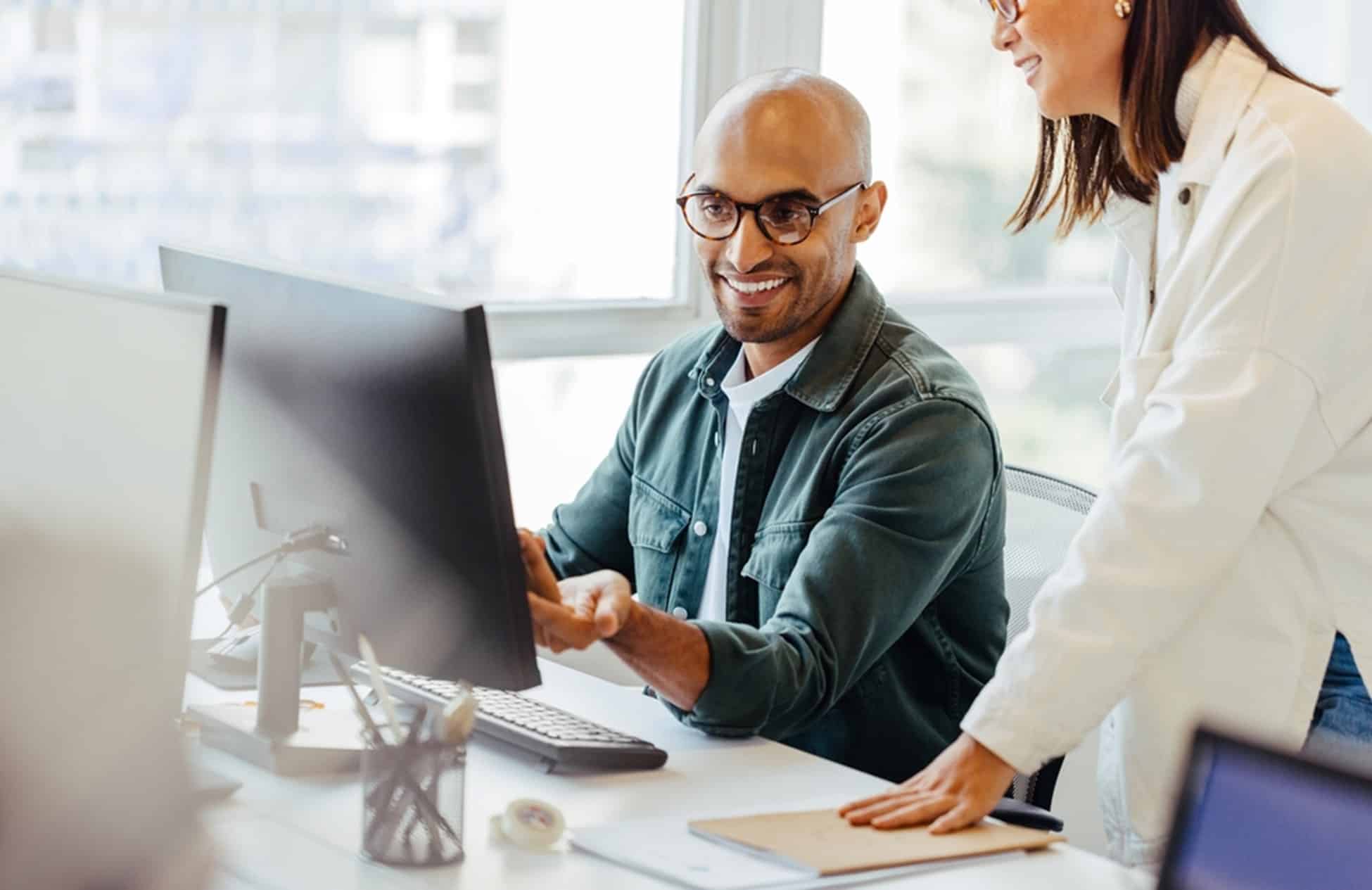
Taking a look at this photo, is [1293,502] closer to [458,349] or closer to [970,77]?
[458,349]

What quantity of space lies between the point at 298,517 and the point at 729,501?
2.15 ft

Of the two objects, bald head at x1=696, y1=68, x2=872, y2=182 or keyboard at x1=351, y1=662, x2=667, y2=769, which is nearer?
keyboard at x1=351, y1=662, x2=667, y2=769

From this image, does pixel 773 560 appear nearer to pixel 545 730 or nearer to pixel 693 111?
pixel 545 730

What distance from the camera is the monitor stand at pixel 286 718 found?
1630 mm

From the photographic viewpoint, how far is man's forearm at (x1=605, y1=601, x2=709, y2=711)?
1.72 meters

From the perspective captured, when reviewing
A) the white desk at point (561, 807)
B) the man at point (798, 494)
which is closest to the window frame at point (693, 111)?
the man at point (798, 494)

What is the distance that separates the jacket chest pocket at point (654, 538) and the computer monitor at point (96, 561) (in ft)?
3.03

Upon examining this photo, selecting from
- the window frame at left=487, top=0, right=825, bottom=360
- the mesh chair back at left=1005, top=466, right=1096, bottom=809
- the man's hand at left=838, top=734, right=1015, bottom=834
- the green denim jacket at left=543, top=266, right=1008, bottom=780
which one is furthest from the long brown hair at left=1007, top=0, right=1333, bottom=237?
the window frame at left=487, top=0, right=825, bottom=360

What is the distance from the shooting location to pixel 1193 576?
1.56 meters

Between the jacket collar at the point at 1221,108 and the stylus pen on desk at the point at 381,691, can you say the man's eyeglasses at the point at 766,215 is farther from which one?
the stylus pen on desk at the point at 381,691

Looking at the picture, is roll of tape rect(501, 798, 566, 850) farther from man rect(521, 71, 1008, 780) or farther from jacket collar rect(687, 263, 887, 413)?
jacket collar rect(687, 263, 887, 413)

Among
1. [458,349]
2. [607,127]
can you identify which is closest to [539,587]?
[458,349]

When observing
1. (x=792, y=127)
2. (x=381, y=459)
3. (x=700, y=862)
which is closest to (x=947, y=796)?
(x=700, y=862)

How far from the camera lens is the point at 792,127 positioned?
2.17 metres
